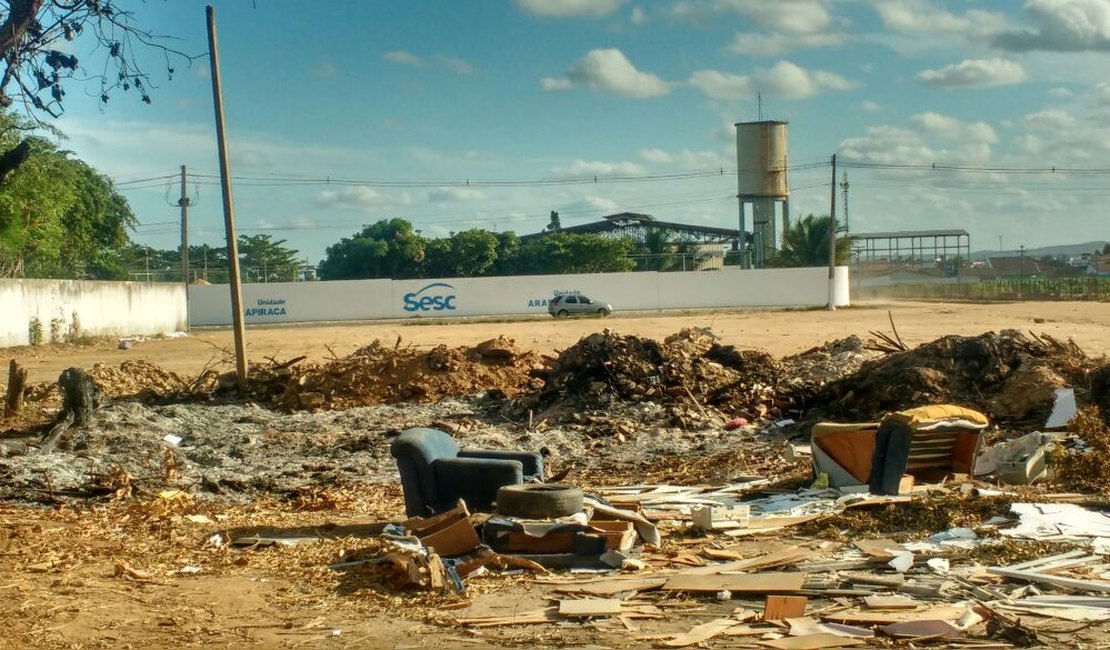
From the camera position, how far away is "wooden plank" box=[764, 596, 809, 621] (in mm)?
7320

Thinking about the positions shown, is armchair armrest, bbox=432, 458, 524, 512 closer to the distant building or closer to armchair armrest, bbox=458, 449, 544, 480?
armchair armrest, bbox=458, 449, 544, 480

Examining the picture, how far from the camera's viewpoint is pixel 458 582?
830cm

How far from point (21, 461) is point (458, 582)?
8019mm

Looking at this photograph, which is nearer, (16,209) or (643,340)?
(643,340)

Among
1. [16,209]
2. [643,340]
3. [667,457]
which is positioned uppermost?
[16,209]

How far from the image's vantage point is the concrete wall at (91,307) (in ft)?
121

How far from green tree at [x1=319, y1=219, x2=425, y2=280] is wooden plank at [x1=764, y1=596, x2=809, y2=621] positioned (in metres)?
76.6

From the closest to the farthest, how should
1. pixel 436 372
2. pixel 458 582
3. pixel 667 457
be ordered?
pixel 458 582
pixel 667 457
pixel 436 372

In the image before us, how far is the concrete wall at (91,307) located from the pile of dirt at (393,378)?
1727 cm

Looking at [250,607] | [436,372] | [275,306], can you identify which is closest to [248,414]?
[436,372]

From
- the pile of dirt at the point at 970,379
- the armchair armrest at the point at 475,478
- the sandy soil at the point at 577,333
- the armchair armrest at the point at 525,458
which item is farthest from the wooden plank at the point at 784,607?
the sandy soil at the point at 577,333

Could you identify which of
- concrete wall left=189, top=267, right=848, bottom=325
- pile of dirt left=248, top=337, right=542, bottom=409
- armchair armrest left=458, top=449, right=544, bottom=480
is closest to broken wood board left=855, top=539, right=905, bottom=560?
armchair armrest left=458, top=449, right=544, bottom=480

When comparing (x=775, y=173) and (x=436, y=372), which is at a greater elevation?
(x=775, y=173)

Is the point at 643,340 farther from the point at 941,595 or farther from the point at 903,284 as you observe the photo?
the point at 903,284
